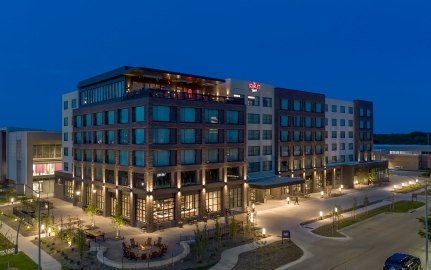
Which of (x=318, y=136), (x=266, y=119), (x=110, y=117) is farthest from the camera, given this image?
(x=318, y=136)

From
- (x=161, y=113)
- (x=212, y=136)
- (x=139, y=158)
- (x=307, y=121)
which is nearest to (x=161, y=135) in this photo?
(x=161, y=113)

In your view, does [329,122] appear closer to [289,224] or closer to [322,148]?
[322,148]

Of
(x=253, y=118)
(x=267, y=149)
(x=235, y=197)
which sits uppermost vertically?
(x=253, y=118)

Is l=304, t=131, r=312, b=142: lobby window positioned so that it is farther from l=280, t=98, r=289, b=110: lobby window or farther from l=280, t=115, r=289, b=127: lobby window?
l=280, t=98, r=289, b=110: lobby window

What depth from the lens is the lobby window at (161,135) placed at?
51.4 metres

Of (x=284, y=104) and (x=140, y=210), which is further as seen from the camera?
(x=284, y=104)

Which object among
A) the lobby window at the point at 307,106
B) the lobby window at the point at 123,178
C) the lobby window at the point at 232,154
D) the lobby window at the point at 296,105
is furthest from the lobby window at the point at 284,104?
the lobby window at the point at 123,178

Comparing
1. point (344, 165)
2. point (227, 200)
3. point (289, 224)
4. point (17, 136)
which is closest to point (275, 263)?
point (289, 224)

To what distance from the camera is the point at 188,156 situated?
55.5m

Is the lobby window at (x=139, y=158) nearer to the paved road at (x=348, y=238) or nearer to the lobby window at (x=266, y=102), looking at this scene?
the paved road at (x=348, y=238)

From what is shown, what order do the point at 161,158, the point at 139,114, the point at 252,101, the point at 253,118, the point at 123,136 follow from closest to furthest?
the point at 161,158 < the point at 139,114 < the point at 123,136 < the point at 252,101 < the point at 253,118

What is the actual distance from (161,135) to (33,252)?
851 inches

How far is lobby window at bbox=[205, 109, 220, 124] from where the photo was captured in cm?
5834

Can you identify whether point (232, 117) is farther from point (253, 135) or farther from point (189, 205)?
point (189, 205)
